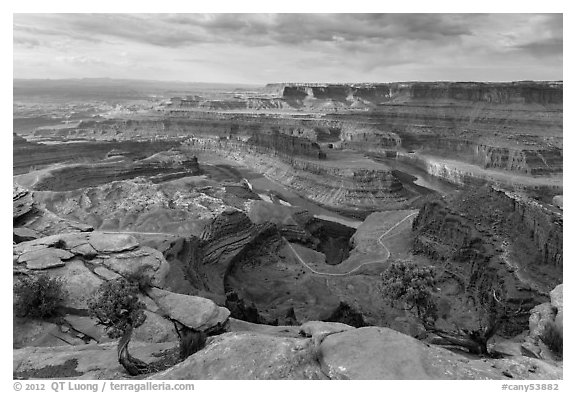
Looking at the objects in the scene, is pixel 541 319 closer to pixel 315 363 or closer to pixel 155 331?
pixel 315 363

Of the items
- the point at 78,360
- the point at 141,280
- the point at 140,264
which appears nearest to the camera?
the point at 78,360

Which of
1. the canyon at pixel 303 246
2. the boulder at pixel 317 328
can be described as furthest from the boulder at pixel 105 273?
the boulder at pixel 317 328

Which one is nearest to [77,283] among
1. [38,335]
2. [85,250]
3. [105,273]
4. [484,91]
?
[105,273]

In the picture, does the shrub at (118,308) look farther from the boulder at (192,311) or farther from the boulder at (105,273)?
the boulder at (105,273)
